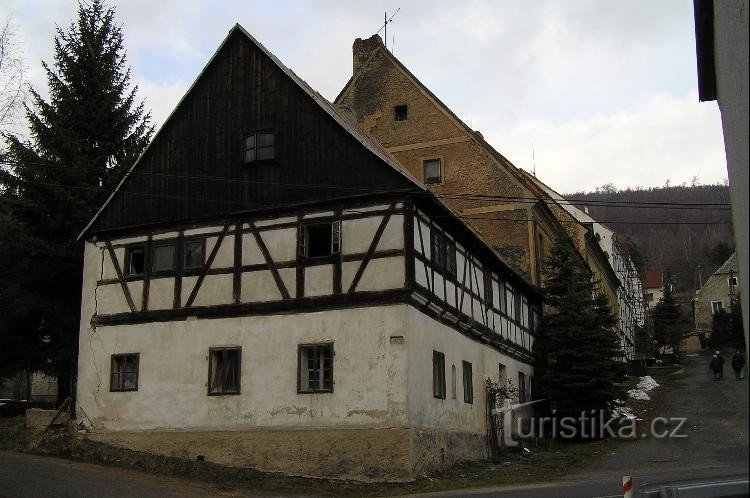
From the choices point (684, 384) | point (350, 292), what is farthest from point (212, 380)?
point (684, 384)

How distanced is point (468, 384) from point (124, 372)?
9733 millimetres

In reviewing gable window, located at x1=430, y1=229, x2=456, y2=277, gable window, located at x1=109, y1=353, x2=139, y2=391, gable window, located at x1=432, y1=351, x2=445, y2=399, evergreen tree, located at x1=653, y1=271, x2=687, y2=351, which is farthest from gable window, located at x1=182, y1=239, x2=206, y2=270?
evergreen tree, located at x1=653, y1=271, x2=687, y2=351

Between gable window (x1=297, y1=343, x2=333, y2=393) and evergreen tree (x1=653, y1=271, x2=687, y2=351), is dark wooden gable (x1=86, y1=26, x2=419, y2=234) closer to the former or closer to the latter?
gable window (x1=297, y1=343, x2=333, y2=393)

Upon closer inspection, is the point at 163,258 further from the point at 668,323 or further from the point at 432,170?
the point at 668,323

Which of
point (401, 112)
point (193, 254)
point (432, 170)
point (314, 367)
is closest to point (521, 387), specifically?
point (432, 170)

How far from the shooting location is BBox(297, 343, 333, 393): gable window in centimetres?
1934

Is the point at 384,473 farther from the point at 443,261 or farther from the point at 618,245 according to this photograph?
the point at 618,245

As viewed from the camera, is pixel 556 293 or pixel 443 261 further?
pixel 556 293

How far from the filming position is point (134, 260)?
2338 cm

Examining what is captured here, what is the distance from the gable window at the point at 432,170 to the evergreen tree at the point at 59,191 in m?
10.9

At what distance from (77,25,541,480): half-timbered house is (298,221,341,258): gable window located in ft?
0.14

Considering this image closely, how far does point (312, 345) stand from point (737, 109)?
46.2 feet

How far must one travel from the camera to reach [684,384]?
4159 cm

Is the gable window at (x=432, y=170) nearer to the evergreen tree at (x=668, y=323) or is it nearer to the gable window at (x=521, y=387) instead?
the gable window at (x=521, y=387)
